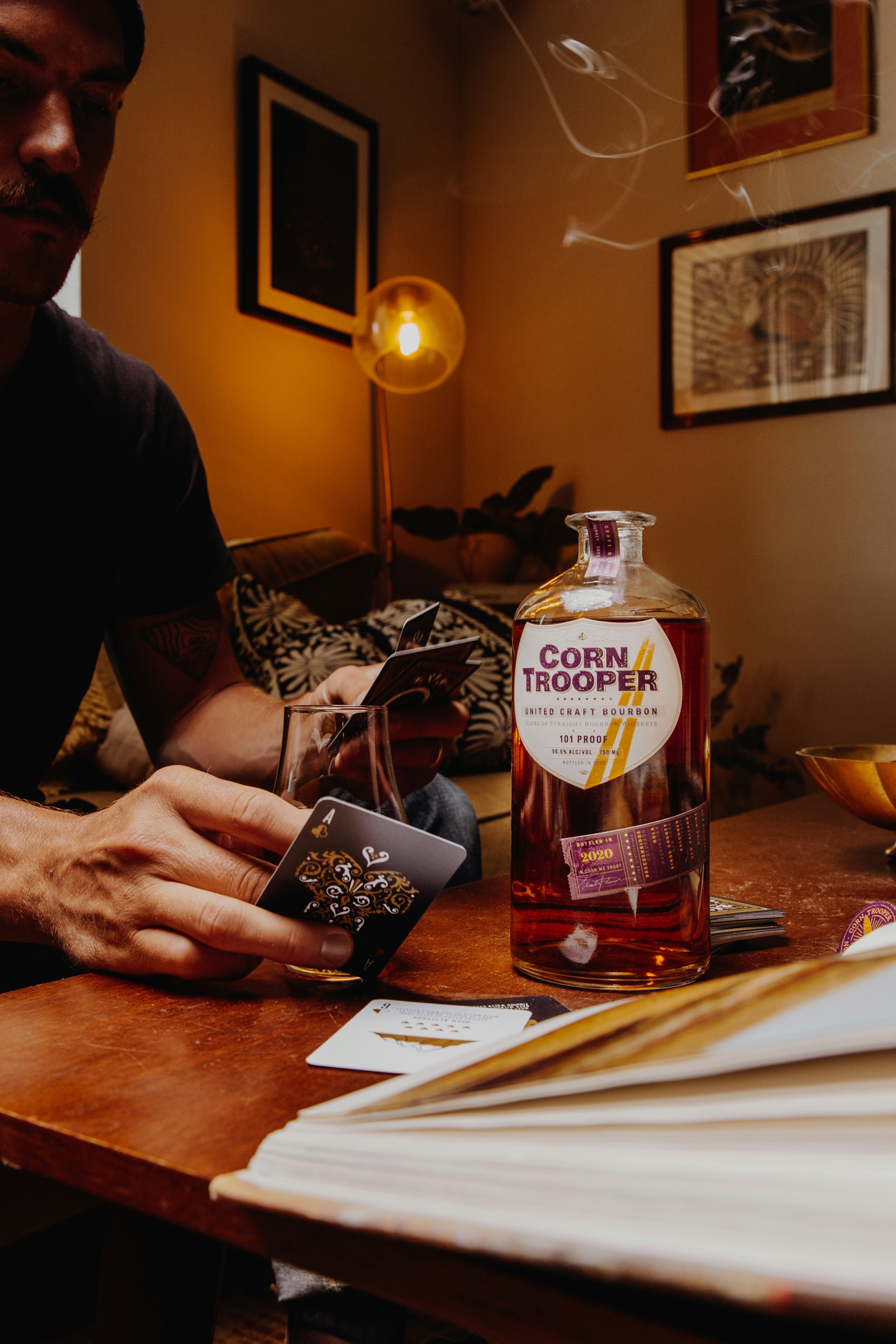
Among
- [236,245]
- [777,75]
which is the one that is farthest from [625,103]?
[236,245]

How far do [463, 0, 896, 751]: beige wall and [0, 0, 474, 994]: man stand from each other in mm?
2133

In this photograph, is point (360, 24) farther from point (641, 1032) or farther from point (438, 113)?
point (641, 1032)

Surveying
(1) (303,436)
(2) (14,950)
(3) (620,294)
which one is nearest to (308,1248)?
(2) (14,950)

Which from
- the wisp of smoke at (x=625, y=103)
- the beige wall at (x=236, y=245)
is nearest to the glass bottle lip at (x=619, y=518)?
the beige wall at (x=236, y=245)

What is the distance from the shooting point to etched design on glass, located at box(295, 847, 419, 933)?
436 mm

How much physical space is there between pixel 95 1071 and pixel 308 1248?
150 millimetres

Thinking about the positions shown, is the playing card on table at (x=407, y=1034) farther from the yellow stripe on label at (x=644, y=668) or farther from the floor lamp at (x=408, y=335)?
the floor lamp at (x=408, y=335)

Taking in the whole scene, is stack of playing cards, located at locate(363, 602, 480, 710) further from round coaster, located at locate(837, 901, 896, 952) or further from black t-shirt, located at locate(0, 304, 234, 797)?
black t-shirt, located at locate(0, 304, 234, 797)

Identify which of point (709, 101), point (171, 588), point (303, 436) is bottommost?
point (171, 588)

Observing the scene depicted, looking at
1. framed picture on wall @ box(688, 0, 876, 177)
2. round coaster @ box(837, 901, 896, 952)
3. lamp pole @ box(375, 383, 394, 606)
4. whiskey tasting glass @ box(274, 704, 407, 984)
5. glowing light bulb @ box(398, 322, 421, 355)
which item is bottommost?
round coaster @ box(837, 901, 896, 952)

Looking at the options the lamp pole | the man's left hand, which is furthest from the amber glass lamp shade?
the man's left hand

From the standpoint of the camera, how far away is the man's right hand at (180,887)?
18.0 inches

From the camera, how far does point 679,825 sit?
1.60 feet

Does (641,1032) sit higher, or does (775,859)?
(641,1032)
